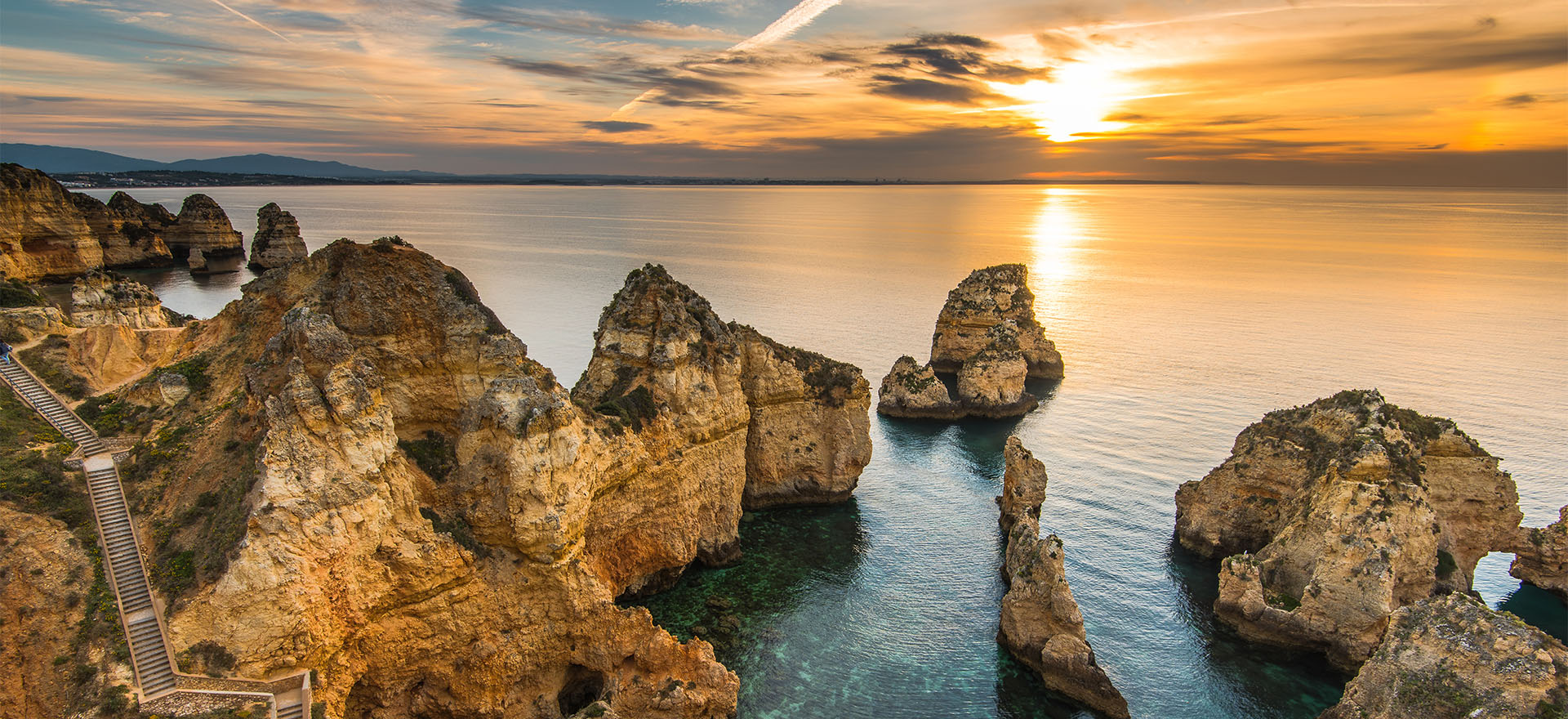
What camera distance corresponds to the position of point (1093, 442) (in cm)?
5834

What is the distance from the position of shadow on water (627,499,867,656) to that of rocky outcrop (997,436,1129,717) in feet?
30.4

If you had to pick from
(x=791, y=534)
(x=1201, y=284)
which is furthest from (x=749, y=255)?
(x=791, y=534)

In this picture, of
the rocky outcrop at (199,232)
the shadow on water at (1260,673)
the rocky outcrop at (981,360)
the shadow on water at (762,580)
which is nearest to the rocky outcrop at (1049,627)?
the shadow on water at (1260,673)

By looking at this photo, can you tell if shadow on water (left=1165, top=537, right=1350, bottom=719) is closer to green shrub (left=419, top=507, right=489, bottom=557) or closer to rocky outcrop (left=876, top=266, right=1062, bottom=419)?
green shrub (left=419, top=507, right=489, bottom=557)

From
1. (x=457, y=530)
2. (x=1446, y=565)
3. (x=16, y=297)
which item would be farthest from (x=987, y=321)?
(x=16, y=297)

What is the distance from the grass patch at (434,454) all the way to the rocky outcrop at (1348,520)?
33052 millimetres

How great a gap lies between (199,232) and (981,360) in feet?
430

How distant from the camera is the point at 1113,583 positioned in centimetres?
3806

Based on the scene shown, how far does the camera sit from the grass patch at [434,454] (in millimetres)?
26328

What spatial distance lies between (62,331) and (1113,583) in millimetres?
50878

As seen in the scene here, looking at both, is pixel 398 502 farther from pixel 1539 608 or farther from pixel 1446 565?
pixel 1539 608

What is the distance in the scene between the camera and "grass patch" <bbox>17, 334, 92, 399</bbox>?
2891 centimetres

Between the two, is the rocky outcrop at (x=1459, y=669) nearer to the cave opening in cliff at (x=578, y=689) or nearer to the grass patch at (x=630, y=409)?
the cave opening in cliff at (x=578, y=689)

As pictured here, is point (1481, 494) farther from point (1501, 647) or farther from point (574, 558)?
point (574, 558)
